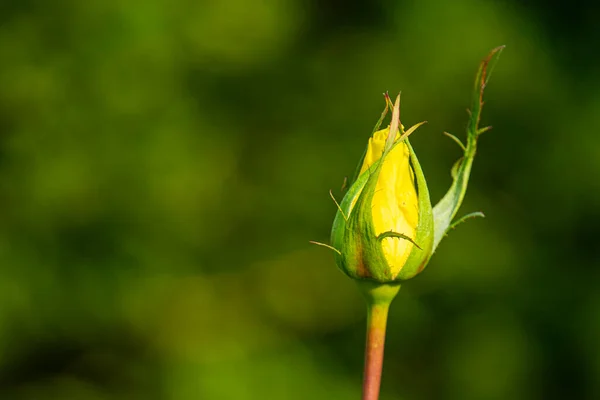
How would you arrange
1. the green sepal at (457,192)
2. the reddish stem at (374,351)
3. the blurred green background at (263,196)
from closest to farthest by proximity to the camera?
the reddish stem at (374,351)
the green sepal at (457,192)
the blurred green background at (263,196)

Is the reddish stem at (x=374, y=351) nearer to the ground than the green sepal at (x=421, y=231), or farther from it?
nearer to the ground

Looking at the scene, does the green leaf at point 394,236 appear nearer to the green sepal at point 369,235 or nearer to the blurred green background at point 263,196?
the green sepal at point 369,235

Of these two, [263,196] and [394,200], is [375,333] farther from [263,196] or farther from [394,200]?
[263,196]

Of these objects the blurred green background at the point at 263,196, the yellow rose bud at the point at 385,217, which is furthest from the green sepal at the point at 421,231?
the blurred green background at the point at 263,196

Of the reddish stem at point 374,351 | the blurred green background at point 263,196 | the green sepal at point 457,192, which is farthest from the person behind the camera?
the blurred green background at point 263,196

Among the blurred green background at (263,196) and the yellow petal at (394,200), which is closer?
the yellow petal at (394,200)

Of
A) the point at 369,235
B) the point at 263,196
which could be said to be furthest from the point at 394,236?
the point at 263,196

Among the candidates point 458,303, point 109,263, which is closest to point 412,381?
point 458,303

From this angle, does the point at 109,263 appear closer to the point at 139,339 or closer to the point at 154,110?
the point at 139,339

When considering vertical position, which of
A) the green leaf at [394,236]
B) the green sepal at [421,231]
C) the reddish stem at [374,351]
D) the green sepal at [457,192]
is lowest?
the reddish stem at [374,351]
